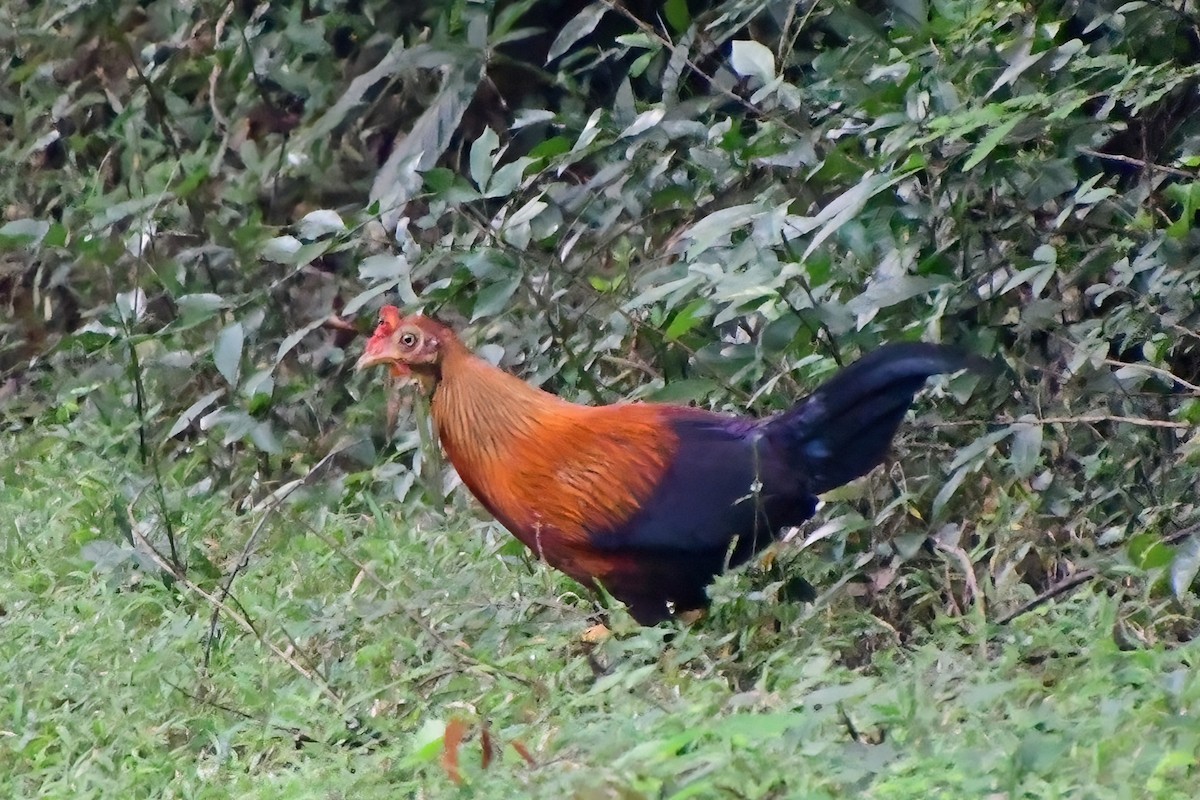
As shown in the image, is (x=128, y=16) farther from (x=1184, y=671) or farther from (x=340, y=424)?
(x=1184, y=671)

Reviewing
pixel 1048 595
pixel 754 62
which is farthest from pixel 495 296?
pixel 1048 595

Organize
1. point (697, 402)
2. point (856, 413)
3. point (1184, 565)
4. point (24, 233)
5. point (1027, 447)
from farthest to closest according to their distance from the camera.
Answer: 1. point (24, 233)
2. point (697, 402)
3. point (856, 413)
4. point (1027, 447)
5. point (1184, 565)

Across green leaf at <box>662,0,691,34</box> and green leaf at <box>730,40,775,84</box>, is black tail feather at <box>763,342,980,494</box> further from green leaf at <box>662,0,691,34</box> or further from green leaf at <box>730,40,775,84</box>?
green leaf at <box>662,0,691,34</box>

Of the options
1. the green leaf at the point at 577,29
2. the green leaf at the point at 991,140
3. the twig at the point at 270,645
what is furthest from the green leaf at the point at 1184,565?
the green leaf at the point at 577,29

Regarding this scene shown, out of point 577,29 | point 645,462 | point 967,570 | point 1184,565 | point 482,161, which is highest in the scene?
point 577,29

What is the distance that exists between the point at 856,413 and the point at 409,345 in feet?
3.93

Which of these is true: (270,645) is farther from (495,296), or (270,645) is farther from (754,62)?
(754,62)

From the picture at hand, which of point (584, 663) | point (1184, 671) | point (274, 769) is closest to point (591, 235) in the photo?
point (584, 663)

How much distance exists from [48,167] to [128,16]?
99cm

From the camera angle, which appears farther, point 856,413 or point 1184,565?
point 856,413

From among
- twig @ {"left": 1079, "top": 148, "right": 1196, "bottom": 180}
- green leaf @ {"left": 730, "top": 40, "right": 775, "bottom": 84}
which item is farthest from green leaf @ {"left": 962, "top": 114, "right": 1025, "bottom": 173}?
green leaf @ {"left": 730, "top": 40, "right": 775, "bottom": 84}

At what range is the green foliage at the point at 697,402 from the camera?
3.32 metres

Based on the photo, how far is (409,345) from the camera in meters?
4.52

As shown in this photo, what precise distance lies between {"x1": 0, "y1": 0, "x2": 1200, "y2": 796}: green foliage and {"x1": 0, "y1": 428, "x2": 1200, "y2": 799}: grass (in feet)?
0.04
